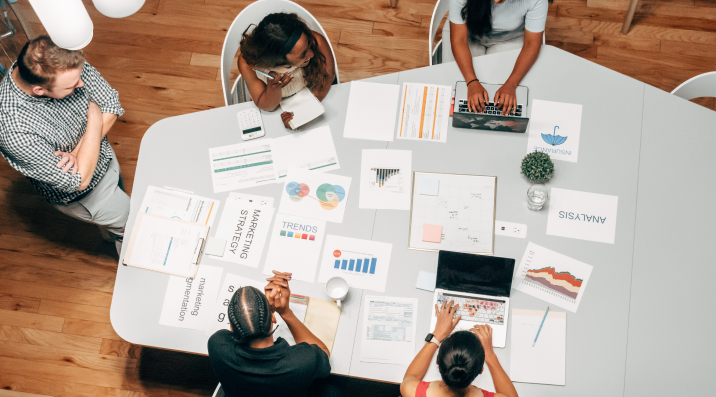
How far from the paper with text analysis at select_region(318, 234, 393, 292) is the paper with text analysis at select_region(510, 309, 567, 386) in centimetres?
53

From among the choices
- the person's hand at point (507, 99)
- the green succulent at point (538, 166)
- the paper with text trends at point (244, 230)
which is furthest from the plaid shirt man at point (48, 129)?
the green succulent at point (538, 166)

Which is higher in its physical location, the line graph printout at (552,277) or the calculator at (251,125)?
the calculator at (251,125)

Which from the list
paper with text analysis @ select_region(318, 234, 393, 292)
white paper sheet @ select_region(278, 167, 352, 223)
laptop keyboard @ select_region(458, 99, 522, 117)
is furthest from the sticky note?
laptop keyboard @ select_region(458, 99, 522, 117)

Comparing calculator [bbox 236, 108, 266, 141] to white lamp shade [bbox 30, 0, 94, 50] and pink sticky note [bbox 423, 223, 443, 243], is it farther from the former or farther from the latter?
white lamp shade [bbox 30, 0, 94, 50]

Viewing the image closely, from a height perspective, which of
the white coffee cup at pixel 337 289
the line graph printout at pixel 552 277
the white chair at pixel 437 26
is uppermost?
the white chair at pixel 437 26

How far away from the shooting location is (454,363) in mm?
1625

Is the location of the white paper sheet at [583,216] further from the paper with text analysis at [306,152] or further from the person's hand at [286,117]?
the person's hand at [286,117]

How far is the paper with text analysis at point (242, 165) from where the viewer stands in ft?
6.81

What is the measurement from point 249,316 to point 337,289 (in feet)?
1.34

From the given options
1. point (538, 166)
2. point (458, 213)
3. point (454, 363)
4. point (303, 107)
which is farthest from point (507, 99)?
point (454, 363)

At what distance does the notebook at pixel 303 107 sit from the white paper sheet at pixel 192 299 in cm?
70

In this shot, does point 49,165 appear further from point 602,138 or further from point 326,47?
point 602,138

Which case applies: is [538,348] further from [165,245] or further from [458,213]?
[165,245]

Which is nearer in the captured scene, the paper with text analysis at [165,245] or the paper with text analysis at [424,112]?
the paper with text analysis at [165,245]
